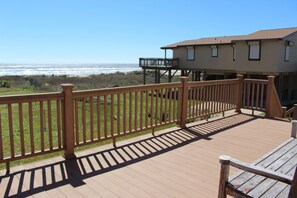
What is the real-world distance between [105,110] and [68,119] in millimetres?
656

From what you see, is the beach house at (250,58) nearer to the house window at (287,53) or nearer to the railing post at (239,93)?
the house window at (287,53)

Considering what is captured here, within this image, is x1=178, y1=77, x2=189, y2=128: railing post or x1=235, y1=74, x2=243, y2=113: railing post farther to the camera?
x1=235, y1=74, x2=243, y2=113: railing post

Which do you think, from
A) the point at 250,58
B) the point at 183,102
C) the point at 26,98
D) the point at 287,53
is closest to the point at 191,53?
the point at 250,58

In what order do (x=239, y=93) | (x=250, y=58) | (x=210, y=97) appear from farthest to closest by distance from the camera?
(x=250, y=58) → (x=239, y=93) → (x=210, y=97)

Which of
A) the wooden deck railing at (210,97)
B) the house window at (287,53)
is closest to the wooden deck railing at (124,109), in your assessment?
the wooden deck railing at (210,97)

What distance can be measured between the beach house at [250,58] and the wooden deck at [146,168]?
41.5 ft

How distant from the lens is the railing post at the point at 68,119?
369cm

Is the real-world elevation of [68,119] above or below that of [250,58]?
below

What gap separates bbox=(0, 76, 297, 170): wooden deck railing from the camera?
3.46 metres

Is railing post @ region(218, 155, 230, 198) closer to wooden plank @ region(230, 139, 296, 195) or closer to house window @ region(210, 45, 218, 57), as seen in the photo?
wooden plank @ region(230, 139, 296, 195)

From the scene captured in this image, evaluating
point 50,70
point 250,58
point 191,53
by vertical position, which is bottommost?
point 50,70

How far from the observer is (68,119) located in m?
3.75

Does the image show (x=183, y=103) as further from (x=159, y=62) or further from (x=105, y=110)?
(x=159, y=62)

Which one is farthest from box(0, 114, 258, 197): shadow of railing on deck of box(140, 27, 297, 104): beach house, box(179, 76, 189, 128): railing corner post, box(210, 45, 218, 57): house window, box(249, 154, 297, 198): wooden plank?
box(210, 45, 218, 57): house window
